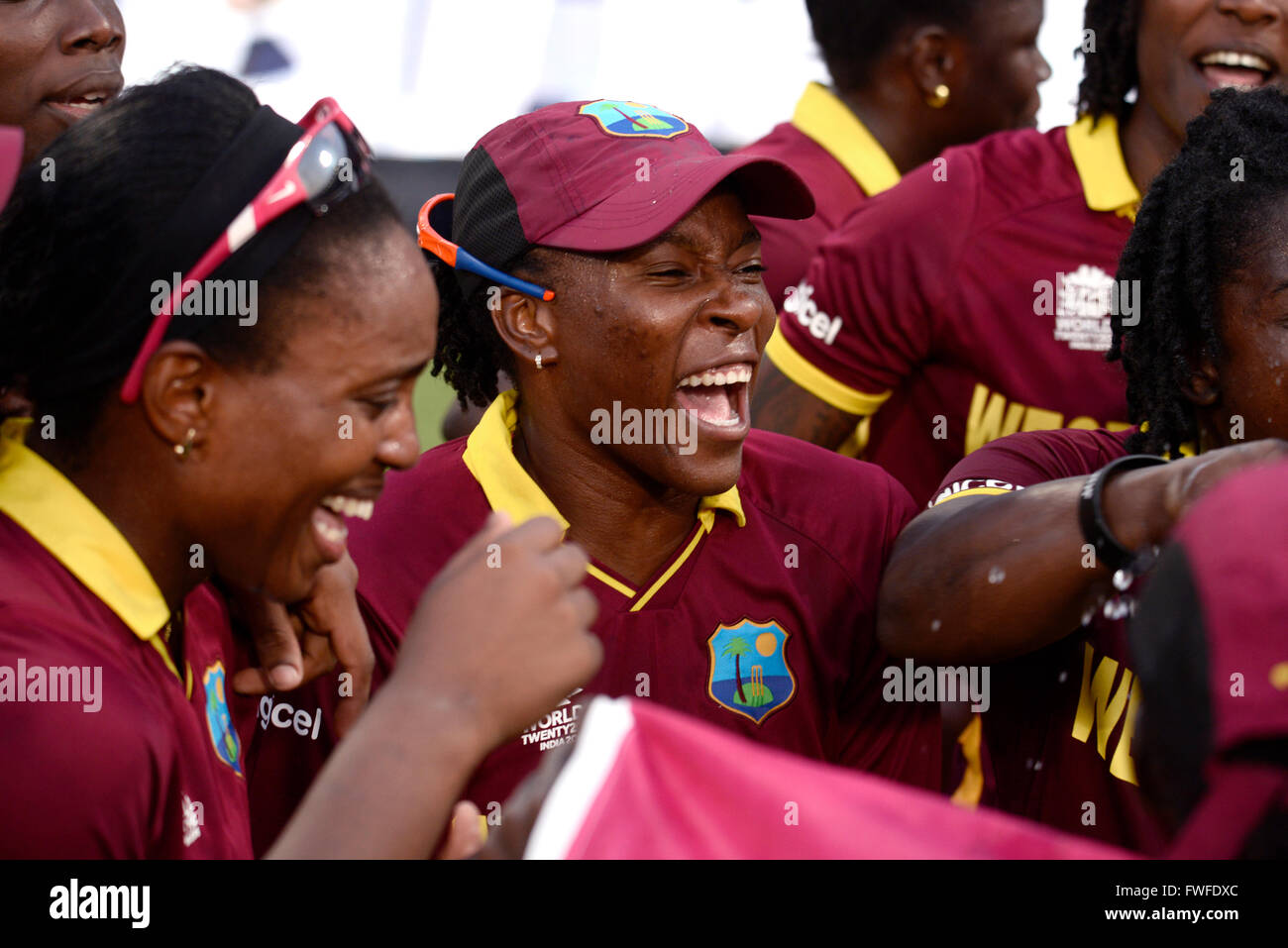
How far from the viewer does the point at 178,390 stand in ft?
6.33

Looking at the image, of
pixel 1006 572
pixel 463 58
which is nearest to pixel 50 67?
pixel 1006 572

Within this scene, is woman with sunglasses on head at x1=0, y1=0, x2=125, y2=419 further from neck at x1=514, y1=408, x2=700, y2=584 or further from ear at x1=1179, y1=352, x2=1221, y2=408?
ear at x1=1179, y1=352, x2=1221, y2=408

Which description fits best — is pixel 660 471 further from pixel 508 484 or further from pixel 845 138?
pixel 845 138

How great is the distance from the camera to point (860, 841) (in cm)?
151

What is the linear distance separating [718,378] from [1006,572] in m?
0.61

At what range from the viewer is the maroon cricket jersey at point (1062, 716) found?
98.7 inches

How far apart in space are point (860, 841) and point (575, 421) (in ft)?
4.36

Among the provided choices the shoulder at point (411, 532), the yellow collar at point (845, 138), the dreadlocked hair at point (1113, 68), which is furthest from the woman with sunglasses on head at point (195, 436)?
the yellow collar at point (845, 138)

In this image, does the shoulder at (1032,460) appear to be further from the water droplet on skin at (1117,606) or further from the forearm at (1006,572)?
the water droplet on skin at (1117,606)

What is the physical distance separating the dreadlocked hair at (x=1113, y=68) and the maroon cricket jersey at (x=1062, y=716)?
133 cm

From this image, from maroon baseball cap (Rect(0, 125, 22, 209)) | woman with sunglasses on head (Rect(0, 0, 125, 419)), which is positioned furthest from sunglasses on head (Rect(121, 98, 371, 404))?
woman with sunglasses on head (Rect(0, 0, 125, 419))

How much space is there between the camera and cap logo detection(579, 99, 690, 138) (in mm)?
2686
